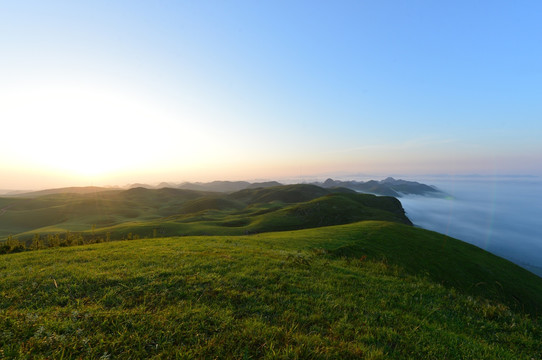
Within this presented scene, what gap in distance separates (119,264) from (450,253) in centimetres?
4879

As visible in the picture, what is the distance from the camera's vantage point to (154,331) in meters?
6.07

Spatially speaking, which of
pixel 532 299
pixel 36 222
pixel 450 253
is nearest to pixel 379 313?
pixel 450 253

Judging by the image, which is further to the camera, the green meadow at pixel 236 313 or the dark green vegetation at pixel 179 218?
the dark green vegetation at pixel 179 218

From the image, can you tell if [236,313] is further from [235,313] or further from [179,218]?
[179,218]

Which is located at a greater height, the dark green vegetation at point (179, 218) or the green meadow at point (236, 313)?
the green meadow at point (236, 313)

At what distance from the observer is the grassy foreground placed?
5613 millimetres

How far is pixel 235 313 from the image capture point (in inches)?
296

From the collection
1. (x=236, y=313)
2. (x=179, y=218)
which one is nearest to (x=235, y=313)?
(x=236, y=313)

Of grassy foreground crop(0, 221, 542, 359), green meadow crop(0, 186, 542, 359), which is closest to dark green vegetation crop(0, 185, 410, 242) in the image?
green meadow crop(0, 186, 542, 359)

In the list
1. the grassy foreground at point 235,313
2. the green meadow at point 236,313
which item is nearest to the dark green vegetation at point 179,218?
the green meadow at point 236,313

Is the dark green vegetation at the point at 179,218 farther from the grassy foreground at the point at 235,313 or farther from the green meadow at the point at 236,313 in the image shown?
the grassy foreground at the point at 235,313

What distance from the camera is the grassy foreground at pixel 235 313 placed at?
5.61 meters

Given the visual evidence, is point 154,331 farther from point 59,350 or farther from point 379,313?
point 379,313

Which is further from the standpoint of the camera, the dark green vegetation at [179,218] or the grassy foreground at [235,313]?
the dark green vegetation at [179,218]
